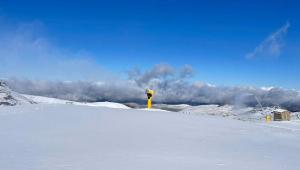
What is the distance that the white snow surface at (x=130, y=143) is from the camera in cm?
617

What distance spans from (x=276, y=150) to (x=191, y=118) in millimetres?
5218

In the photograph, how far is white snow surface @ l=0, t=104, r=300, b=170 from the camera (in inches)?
243

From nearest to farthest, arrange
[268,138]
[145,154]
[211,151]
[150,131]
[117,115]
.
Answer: [145,154], [211,151], [150,131], [268,138], [117,115]

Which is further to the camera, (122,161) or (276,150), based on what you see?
(276,150)

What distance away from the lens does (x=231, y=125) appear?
13.2m

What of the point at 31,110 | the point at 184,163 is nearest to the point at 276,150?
the point at 184,163

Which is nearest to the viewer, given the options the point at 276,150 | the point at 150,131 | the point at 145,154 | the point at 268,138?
the point at 145,154

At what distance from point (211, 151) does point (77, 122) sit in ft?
16.4

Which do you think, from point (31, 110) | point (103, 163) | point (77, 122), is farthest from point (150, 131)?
point (31, 110)

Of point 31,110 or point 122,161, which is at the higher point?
point 31,110

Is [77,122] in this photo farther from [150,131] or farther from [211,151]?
[211,151]

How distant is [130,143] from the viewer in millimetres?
8383

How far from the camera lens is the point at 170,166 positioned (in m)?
6.08

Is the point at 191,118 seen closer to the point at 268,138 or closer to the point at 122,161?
the point at 268,138
